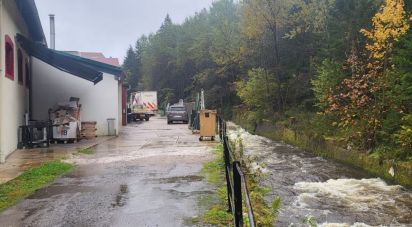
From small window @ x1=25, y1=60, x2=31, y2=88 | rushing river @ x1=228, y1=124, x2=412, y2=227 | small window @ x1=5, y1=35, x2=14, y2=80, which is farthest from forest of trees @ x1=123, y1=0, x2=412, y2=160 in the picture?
small window @ x1=25, y1=60, x2=31, y2=88

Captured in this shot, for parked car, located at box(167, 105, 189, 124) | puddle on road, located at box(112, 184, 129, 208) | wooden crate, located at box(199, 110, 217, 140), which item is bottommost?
puddle on road, located at box(112, 184, 129, 208)

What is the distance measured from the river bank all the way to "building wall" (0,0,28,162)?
9745 millimetres

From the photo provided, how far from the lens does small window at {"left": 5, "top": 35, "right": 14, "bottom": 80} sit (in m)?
15.0

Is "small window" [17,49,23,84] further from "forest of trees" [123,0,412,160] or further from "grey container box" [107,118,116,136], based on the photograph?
"forest of trees" [123,0,412,160]

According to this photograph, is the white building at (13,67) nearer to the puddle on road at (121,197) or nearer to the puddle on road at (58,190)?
the puddle on road at (58,190)

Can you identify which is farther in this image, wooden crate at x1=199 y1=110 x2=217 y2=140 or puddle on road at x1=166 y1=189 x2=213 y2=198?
wooden crate at x1=199 y1=110 x2=217 y2=140

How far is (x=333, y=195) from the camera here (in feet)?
32.9

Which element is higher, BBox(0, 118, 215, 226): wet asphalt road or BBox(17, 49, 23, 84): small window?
BBox(17, 49, 23, 84): small window

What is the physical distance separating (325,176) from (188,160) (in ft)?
12.3

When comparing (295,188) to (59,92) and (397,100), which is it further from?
(59,92)

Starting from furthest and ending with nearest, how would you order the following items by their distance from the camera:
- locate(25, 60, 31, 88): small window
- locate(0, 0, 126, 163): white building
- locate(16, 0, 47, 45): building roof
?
1. locate(25, 60, 31, 88): small window
2. locate(16, 0, 47, 45): building roof
3. locate(0, 0, 126, 163): white building

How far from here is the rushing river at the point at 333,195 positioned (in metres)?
8.11

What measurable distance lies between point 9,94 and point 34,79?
26.0ft

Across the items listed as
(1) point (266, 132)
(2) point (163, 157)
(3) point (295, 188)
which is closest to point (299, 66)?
(1) point (266, 132)
